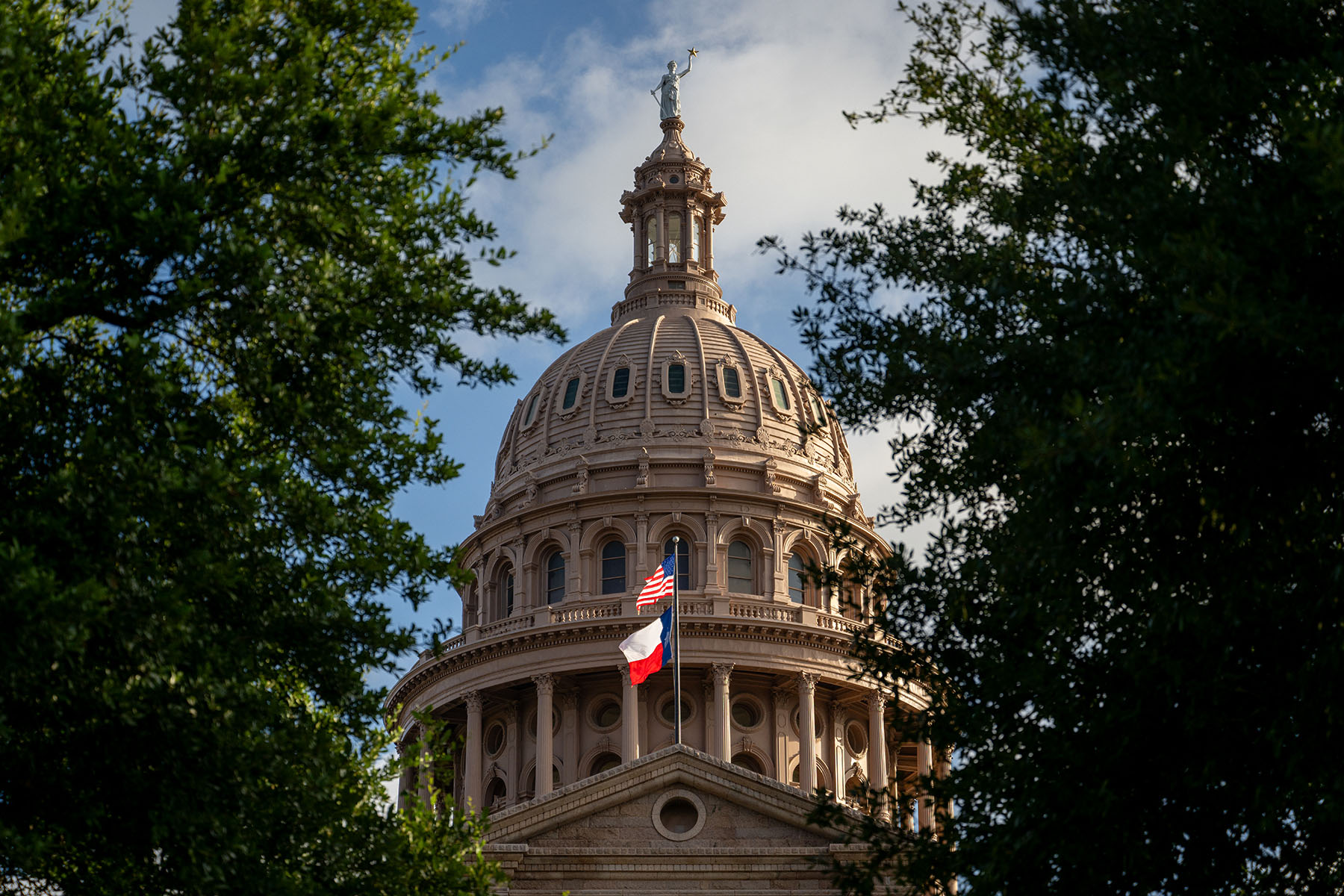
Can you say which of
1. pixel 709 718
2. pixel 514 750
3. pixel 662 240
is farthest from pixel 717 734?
pixel 662 240

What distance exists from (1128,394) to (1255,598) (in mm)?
2235

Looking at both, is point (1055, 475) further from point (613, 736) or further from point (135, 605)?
point (613, 736)


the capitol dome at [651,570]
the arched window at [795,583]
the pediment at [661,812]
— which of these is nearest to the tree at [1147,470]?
the pediment at [661,812]

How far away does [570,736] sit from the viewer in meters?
66.8

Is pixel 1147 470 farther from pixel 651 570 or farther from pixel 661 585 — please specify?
pixel 651 570

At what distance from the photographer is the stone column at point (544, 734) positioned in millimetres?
65750

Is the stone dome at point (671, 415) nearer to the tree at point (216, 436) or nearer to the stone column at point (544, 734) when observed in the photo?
the stone column at point (544, 734)

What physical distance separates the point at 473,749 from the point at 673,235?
1024 inches

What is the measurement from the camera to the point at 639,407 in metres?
73.6

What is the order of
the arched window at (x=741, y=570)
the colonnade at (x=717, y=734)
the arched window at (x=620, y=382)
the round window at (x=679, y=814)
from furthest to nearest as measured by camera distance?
the arched window at (x=620, y=382)
the arched window at (x=741, y=570)
the colonnade at (x=717, y=734)
the round window at (x=679, y=814)

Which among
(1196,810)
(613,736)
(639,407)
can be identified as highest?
(639,407)

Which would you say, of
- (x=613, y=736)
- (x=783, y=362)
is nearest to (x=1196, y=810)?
(x=613, y=736)

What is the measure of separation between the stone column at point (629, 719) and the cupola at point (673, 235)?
20.8 meters

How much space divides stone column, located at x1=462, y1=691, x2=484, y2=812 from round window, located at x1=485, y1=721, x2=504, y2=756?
3.58 ft
